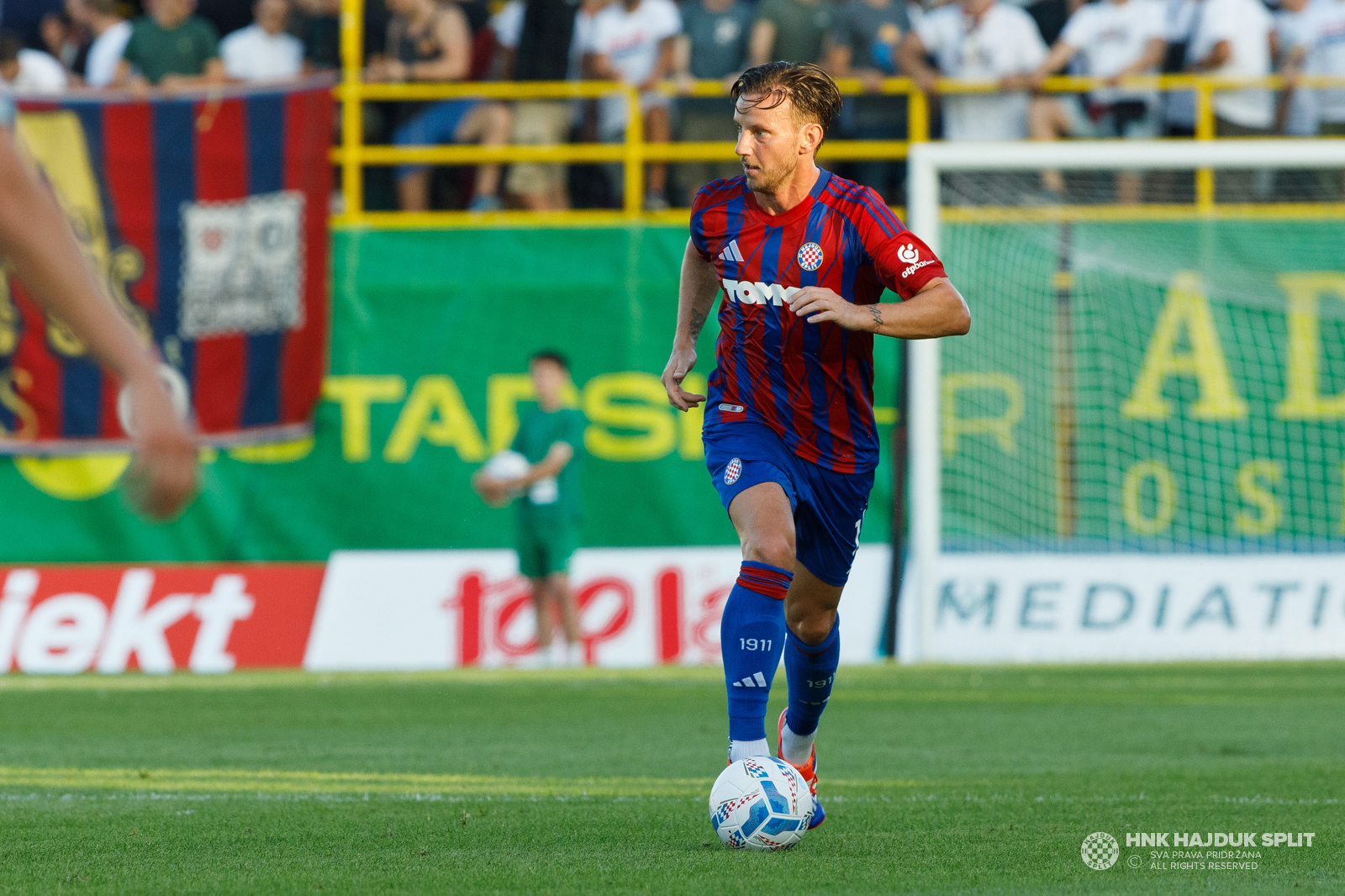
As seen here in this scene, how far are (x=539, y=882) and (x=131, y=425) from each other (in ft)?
7.24

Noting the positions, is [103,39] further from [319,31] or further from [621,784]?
[621,784]

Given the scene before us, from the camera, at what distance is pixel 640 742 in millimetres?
8227

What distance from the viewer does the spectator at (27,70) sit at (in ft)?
46.8

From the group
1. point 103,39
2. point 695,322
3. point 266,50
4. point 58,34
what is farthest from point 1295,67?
point 695,322

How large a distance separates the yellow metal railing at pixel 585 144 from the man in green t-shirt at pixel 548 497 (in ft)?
6.28

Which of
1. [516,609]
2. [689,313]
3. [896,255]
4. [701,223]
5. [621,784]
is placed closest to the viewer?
[896,255]

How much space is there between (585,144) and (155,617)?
4944 mm

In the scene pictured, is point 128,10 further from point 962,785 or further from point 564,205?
point 962,785

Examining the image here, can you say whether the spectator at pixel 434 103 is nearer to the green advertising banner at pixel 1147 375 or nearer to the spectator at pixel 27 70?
the spectator at pixel 27 70

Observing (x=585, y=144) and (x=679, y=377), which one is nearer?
(x=679, y=377)

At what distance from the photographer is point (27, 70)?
1465cm

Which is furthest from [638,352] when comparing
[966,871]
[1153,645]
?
[966,871]

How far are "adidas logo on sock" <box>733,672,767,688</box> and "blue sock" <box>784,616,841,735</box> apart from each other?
0.62 m

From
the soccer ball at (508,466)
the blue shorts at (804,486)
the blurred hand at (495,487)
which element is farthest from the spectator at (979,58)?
the blue shorts at (804,486)
